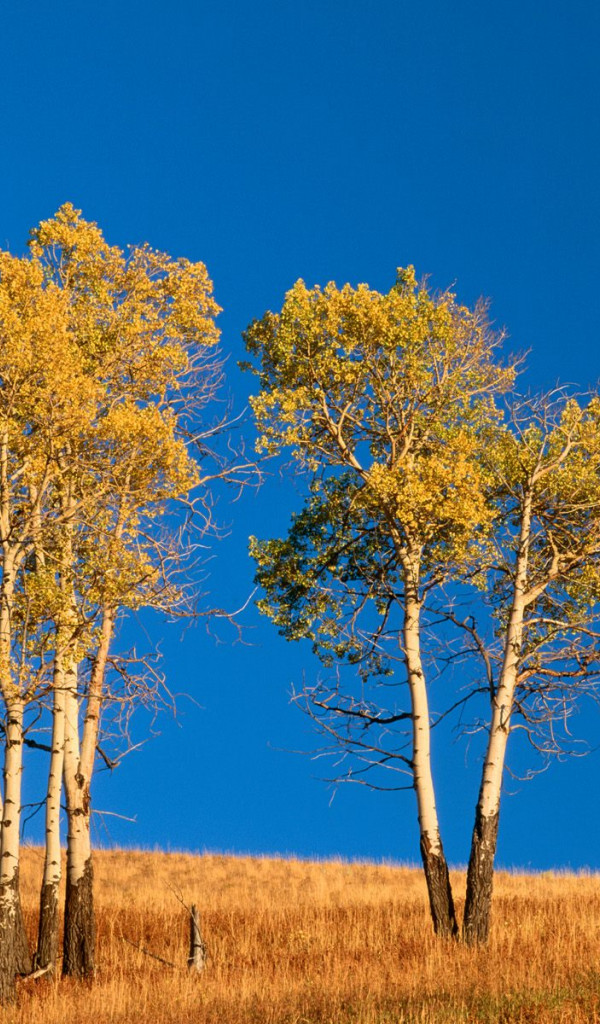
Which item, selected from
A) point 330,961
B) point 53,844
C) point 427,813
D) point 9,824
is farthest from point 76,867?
point 427,813

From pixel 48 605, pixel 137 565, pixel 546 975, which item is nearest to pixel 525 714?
pixel 546 975

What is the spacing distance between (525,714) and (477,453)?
5237 millimetres

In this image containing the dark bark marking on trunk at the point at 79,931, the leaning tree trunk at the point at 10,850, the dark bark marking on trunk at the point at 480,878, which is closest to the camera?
the leaning tree trunk at the point at 10,850

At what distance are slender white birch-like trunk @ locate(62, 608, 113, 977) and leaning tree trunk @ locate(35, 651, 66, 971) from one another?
155 millimetres

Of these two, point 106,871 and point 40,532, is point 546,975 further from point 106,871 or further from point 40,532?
point 106,871

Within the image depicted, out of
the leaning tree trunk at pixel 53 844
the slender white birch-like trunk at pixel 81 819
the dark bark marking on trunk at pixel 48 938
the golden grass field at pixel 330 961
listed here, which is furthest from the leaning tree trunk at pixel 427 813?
the dark bark marking on trunk at pixel 48 938

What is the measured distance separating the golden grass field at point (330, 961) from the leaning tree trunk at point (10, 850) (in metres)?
0.64

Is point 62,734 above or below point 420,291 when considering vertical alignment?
below

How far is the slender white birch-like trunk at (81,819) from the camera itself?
1798 cm

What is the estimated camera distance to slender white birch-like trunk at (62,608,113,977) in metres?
18.0

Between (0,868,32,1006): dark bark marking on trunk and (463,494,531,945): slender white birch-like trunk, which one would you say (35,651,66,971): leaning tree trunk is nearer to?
(0,868,32,1006): dark bark marking on trunk

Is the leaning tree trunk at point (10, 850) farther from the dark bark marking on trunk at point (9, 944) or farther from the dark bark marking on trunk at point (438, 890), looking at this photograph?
the dark bark marking on trunk at point (438, 890)

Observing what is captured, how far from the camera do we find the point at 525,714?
2009cm

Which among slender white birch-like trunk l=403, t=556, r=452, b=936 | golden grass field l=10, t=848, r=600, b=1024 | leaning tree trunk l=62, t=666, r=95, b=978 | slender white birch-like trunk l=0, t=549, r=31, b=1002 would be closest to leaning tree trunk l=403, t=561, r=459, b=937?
slender white birch-like trunk l=403, t=556, r=452, b=936
